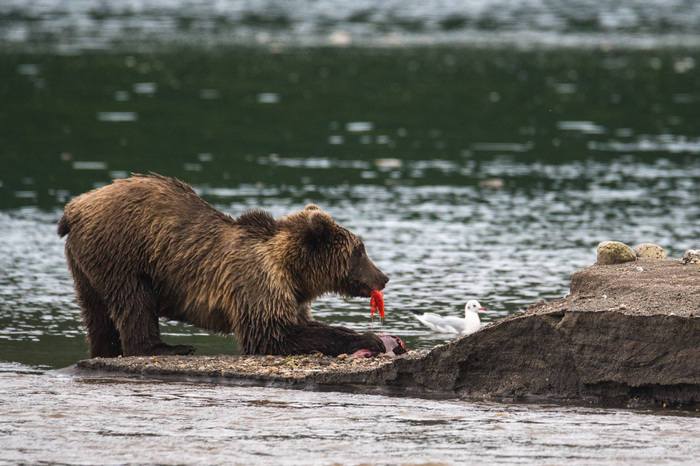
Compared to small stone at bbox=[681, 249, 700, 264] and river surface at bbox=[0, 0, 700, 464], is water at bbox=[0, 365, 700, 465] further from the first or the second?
small stone at bbox=[681, 249, 700, 264]

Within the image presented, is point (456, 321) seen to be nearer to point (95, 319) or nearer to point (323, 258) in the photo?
point (323, 258)

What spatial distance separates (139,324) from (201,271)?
0.55 meters

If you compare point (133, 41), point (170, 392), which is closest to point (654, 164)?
point (170, 392)

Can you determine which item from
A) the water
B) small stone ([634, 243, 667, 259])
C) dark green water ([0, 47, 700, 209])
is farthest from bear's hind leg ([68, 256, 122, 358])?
dark green water ([0, 47, 700, 209])

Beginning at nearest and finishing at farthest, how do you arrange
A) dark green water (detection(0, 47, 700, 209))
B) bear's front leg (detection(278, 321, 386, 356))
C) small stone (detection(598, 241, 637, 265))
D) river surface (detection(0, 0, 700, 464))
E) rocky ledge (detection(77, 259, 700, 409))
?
river surface (detection(0, 0, 700, 464)) < rocky ledge (detection(77, 259, 700, 409)) < bear's front leg (detection(278, 321, 386, 356)) < small stone (detection(598, 241, 637, 265)) < dark green water (detection(0, 47, 700, 209))

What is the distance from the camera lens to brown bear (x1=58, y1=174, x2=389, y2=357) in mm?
7781

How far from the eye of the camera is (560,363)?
6676 mm

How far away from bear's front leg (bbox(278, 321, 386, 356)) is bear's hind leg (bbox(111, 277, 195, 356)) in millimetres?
715

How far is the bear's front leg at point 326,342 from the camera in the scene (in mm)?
7750

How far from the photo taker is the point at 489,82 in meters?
27.0

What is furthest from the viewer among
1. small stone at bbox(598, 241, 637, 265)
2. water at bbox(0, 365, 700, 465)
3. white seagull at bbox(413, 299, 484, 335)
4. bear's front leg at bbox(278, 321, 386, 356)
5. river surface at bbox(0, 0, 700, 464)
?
white seagull at bbox(413, 299, 484, 335)

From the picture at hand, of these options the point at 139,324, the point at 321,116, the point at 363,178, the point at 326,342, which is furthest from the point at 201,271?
the point at 321,116

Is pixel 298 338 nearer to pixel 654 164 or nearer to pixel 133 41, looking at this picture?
pixel 654 164

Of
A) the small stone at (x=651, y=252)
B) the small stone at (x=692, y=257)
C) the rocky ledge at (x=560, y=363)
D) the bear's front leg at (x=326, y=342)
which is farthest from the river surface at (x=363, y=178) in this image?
the small stone at (x=692, y=257)
